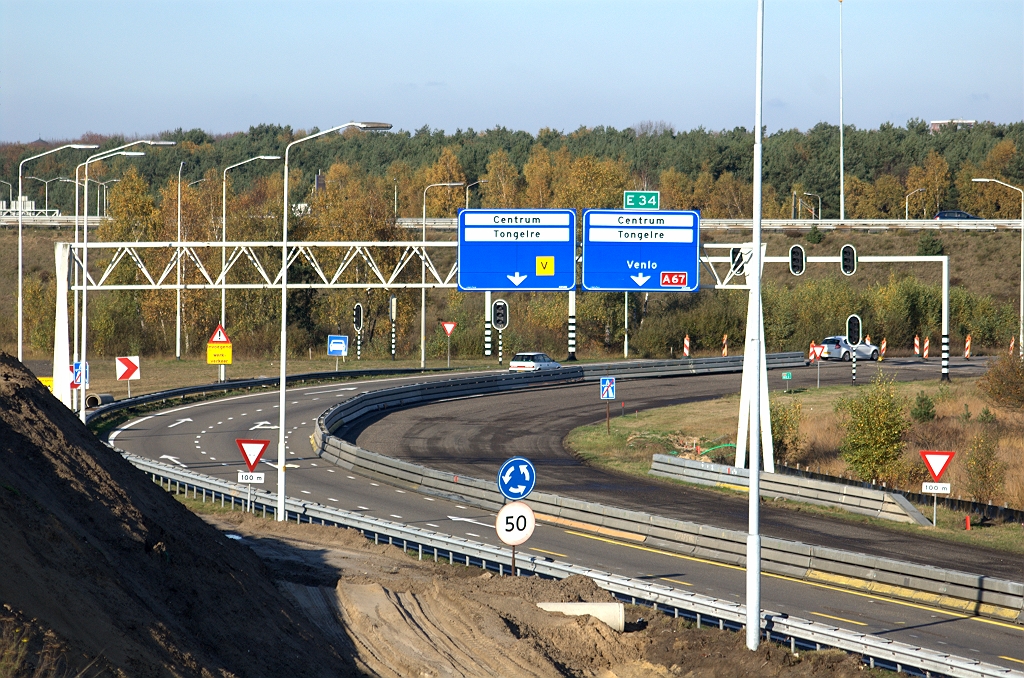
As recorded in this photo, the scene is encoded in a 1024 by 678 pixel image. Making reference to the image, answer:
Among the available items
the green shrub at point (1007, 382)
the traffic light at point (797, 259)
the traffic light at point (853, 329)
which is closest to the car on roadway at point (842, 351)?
the green shrub at point (1007, 382)

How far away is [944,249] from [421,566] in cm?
8690

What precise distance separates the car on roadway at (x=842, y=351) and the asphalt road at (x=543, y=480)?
36.9 feet

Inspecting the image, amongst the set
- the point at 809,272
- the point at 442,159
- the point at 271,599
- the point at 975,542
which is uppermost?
the point at 442,159

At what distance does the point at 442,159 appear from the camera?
146 m

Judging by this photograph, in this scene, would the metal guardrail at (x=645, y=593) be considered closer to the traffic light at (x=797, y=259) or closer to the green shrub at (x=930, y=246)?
the traffic light at (x=797, y=259)

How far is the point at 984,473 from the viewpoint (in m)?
30.6

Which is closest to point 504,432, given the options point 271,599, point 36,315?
point 271,599

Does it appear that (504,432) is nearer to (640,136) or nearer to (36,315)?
(36,315)

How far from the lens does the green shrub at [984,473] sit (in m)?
30.5

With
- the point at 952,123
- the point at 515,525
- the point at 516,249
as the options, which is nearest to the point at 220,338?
the point at 516,249

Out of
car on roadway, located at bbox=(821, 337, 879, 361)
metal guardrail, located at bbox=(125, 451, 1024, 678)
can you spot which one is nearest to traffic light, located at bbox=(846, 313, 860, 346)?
metal guardrail, located at bbox=(125, 451, 1024, 678)

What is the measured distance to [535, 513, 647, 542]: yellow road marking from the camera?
79.8 feet

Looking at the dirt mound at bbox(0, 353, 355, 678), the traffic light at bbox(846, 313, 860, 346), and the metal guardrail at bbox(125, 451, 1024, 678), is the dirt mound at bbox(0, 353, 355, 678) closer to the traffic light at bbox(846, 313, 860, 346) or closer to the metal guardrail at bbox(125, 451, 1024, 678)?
the metal guardrail at bbox(125, 451, 1024, 678)

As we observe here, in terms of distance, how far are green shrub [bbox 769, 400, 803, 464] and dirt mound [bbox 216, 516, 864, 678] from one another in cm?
2050
